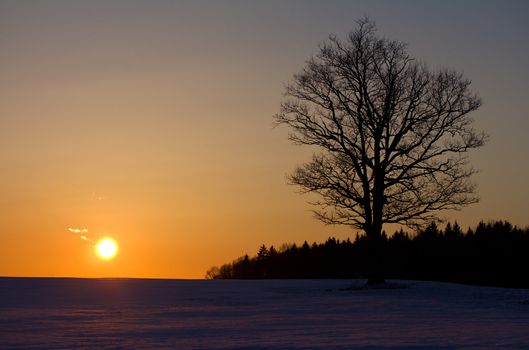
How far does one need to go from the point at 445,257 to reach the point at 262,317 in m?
71.6

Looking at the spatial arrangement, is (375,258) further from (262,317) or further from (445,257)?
(445,257)

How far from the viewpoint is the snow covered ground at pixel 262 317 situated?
15.4 metres

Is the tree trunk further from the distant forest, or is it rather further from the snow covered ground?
the distant forest

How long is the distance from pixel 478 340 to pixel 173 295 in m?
19.6

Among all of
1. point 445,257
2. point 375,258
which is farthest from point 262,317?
point 445,257

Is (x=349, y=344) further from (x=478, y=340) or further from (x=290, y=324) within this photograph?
(x=290, y=324)

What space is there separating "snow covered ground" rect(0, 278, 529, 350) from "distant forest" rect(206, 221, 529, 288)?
3822 centimetres

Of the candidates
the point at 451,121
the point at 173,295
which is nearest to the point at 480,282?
the point at 451,121

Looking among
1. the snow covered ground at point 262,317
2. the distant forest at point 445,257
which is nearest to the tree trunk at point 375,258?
the snow covered ground at point 262,317

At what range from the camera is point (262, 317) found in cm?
2170

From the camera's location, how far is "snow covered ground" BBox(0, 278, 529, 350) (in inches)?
606

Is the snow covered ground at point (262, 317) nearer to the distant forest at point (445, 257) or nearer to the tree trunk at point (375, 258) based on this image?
the tree trunk at point (375, 258)

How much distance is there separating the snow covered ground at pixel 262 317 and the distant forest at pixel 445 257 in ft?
125

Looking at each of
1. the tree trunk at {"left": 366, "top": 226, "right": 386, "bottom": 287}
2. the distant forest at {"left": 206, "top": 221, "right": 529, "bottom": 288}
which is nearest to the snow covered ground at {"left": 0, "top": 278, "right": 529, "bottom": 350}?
the tree trunk at {"left": 366, "top": 226, "right": 386, "bottom": 287}
